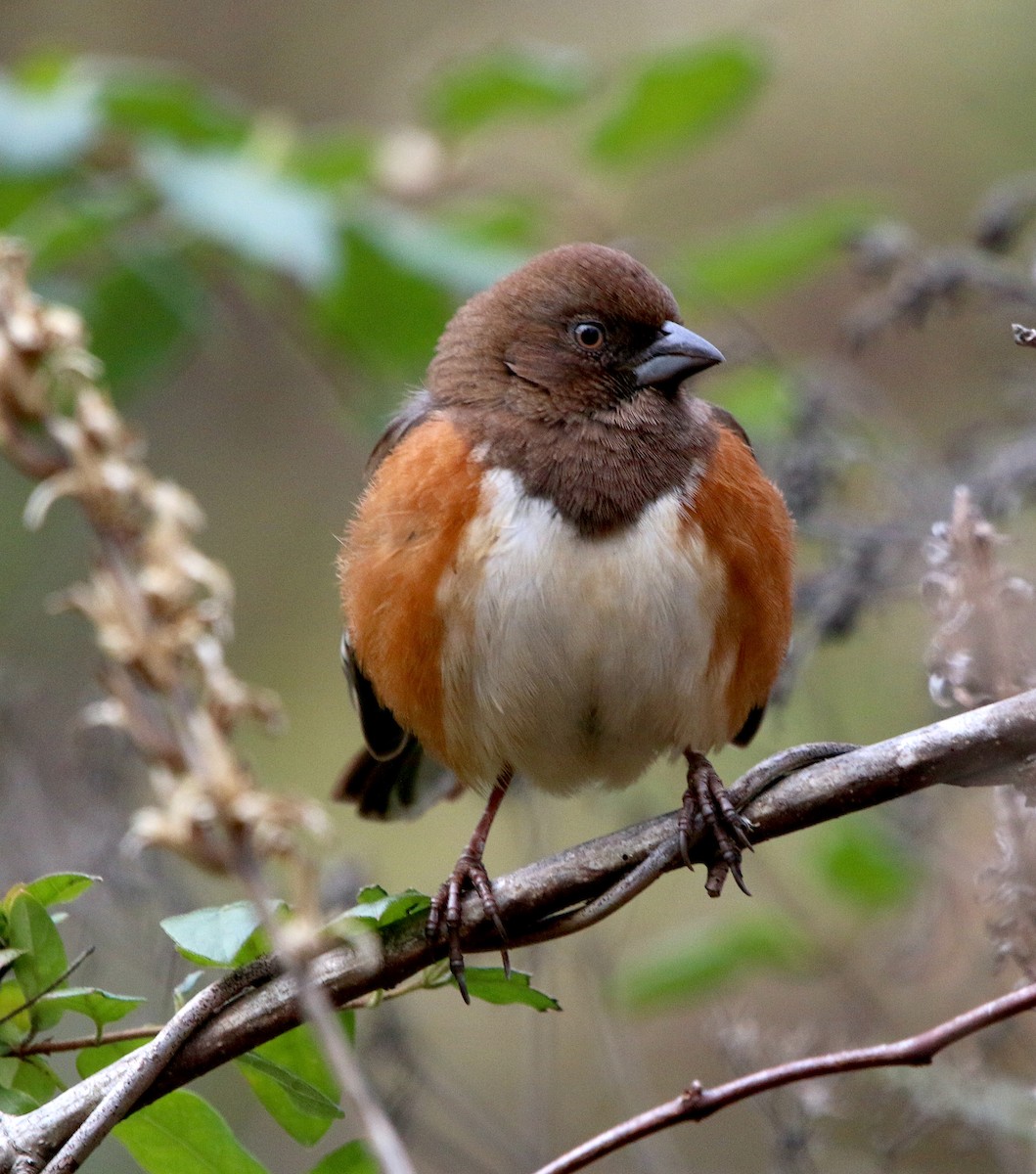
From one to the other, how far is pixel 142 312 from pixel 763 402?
143cm

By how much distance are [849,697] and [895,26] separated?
2902 mm

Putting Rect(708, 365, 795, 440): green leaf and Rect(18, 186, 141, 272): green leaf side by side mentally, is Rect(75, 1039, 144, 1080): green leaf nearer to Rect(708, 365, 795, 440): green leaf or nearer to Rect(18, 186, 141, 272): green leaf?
Rect(18, 186, 141, 272): green leaf

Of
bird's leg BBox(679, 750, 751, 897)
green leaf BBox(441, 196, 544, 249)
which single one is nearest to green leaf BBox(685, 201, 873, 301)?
green leaf BBox(441, 196, 544, 249)

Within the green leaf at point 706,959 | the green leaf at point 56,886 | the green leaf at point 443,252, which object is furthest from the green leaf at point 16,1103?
the green leaf at point 443,252

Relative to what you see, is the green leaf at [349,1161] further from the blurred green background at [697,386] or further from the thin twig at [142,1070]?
the blurred green background at [697,386]

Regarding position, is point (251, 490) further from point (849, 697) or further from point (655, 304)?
point (655, 304)

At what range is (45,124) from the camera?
10.9 ft

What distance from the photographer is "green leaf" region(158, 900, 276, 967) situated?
1702 millimetres

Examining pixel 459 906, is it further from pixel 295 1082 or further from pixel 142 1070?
pixel 142 1070

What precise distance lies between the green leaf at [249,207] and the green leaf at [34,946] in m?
1.77

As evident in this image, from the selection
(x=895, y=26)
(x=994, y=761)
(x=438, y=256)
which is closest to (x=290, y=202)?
(x=438, y=256)

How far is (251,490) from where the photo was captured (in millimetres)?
6590

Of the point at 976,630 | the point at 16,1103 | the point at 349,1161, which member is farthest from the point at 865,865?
the point at 16,1103

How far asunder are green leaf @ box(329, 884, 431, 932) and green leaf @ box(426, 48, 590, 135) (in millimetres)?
2315
